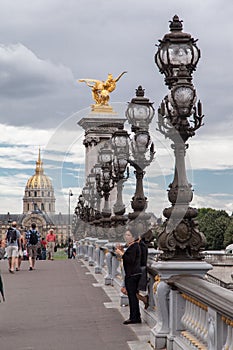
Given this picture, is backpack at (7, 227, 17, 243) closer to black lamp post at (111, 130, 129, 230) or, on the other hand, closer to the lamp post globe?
black lamp post at (111, 130, 129, 230)

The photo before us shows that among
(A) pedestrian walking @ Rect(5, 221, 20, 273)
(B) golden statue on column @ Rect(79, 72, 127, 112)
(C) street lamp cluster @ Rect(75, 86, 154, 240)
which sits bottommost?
(A) pedestrian walking @ Rect(5, 221, 20, 273)

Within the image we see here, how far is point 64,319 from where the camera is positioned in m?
14.4

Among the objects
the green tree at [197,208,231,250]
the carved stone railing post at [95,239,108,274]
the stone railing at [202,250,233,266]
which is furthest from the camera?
the green tree at [197,208,231,250]

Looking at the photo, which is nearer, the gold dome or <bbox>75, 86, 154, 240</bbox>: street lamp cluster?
<bbox>75, 86, 154, 240</bbox>: street lamp cluster

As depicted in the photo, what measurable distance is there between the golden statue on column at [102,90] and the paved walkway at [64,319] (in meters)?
53.6

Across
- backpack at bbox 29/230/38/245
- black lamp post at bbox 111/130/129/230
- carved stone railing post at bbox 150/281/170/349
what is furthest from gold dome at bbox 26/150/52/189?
carved stone railing post at bbox 150/281/170/349

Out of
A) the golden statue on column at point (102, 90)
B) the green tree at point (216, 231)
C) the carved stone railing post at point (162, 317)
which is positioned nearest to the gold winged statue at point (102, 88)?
the golden statue on column at point (102, 90)

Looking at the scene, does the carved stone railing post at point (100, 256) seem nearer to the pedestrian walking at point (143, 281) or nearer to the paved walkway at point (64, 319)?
the paved walkway at point (64, 319)

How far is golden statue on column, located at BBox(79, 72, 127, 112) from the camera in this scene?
247 ft

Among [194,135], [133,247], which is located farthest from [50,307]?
[194,135]

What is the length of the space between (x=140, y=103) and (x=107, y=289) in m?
6.16

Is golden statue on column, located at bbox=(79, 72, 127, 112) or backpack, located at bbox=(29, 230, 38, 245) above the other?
golden statue on column, located at bbox=(79, 72, 127, 112)

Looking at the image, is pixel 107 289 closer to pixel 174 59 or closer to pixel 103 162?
pixel 103 162

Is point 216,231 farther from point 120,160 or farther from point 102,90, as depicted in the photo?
point 120,160
